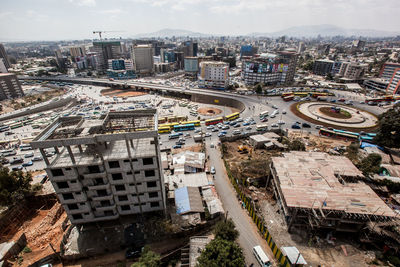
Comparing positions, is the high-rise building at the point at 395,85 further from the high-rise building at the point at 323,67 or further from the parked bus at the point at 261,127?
the parked bus at the point at 261,127

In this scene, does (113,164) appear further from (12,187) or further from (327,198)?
(327,198)

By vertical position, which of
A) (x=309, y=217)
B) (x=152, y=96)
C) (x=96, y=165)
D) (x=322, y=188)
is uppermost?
(x=96, y=165)

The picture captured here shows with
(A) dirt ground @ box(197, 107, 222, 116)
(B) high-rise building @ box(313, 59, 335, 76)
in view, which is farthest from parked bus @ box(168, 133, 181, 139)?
(B) high-rise building @ box(313, 59, 335, 76)

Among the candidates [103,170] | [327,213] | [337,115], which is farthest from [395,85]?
[103,170]

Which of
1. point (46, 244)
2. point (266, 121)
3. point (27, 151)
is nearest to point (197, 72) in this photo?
point (266, 121)

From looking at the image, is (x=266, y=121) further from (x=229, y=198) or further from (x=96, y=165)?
(x=96, y=165)

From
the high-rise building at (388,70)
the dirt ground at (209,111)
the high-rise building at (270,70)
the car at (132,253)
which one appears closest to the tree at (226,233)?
the car at (132,253)
